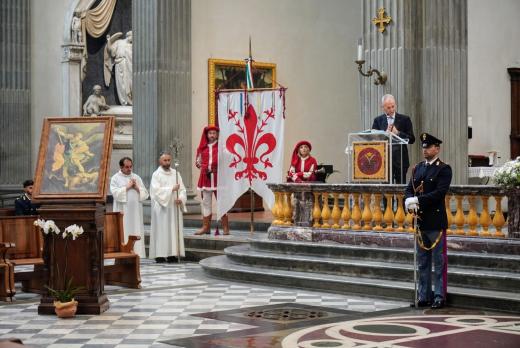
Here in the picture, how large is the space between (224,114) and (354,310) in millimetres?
5727

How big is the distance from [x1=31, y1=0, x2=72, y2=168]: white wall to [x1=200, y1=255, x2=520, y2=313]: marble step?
34.5 ft

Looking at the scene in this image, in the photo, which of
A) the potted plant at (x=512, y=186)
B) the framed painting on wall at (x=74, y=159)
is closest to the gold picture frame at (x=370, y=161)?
the potted plant at (x=512, y=186)

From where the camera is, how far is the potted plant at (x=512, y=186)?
36.1 ft

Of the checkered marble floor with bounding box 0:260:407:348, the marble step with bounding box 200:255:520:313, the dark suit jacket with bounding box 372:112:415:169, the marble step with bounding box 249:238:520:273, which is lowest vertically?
the checkered marble floor with bounding box 0:260:407:348

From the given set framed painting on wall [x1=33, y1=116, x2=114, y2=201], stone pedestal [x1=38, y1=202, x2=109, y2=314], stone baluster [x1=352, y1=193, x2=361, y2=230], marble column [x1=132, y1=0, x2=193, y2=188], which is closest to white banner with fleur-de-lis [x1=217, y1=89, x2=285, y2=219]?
stone baluster [x1=352, y1=193, x2=361, y2=230]

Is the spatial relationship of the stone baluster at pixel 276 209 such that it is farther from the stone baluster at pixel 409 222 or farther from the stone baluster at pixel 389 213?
the stone baluster at pixel 409 222

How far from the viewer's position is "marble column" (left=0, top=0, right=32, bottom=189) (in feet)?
76.8

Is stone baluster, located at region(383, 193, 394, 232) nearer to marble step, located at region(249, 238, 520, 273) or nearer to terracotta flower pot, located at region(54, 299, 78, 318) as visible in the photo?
marble step, located at region(249, 238, 520, 273)

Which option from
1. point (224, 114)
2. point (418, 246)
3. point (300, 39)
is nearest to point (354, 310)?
point (418, 246)

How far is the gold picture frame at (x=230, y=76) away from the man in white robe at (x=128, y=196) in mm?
4856

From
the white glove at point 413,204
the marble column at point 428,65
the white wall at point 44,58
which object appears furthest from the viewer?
the white wall at point 44,58

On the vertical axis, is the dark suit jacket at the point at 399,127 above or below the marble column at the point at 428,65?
below

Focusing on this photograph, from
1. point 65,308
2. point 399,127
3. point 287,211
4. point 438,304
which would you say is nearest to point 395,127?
point 399,127

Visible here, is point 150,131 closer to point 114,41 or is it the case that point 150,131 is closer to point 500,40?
point 114,41
